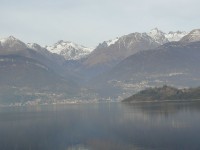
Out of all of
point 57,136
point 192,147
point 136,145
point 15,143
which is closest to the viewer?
point 192,147

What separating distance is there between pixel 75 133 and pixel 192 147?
70460mm

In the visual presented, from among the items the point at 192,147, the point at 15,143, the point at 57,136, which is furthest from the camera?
the point at 57,136

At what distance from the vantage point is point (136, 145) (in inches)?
5394

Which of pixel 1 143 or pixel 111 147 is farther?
pixel 1 143

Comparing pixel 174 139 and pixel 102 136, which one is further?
pixel 102 136

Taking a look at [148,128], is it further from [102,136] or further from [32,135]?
[32,135]

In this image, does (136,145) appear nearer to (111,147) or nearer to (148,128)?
(111,147)

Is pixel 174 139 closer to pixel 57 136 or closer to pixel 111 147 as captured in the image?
pixel 111 147

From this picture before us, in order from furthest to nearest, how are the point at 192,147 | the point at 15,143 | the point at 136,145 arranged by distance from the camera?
the point at 15,143
the point at 136,145
the point at 192,147

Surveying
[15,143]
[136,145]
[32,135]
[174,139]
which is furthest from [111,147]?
Answer: [32,135]

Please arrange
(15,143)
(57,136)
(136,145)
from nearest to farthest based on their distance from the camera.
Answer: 1. (136,145)
2. (15,143)
3. (57,136)

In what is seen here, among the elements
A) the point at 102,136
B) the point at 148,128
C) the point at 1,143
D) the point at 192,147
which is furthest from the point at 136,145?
the point at 1,143

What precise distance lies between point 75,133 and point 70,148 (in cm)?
4302

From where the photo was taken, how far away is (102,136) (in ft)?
547
